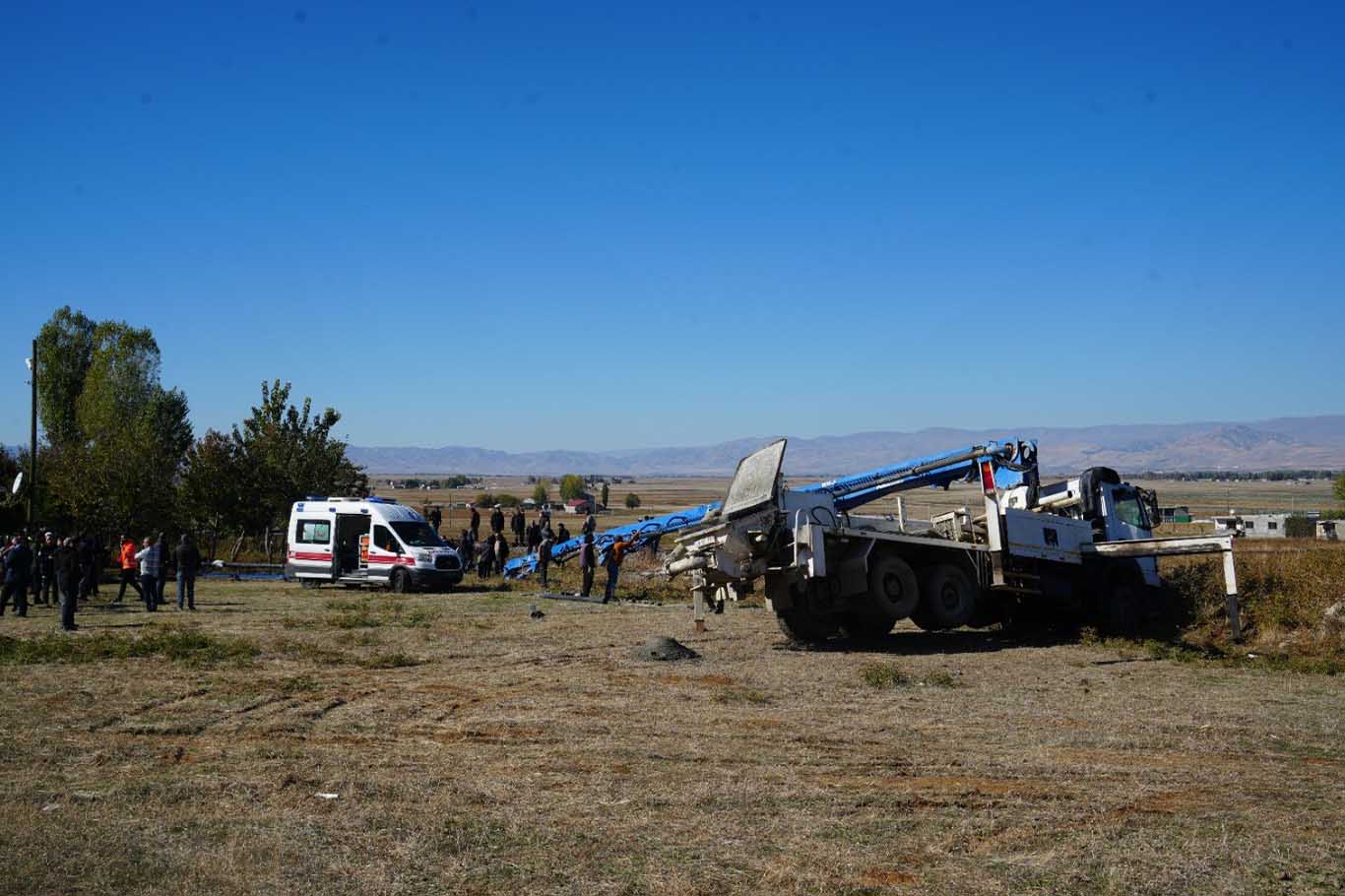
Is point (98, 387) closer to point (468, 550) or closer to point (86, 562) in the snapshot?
point (468, 550)

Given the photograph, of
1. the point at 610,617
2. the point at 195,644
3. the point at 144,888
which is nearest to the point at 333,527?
the point at 610,617

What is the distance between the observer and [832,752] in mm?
10000

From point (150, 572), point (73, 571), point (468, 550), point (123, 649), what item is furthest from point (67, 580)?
point (468, 550)

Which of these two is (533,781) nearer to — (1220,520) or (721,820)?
(721,820)

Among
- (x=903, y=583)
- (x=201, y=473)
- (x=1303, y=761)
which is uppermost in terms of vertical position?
(x=201, y=473)

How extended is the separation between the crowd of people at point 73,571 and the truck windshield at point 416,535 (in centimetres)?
567

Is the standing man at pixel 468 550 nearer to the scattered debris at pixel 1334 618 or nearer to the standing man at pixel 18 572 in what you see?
the standing man at pixel 18 572

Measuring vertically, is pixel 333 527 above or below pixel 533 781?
above

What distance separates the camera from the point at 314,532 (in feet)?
98.6

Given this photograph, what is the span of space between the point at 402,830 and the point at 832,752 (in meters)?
3.94

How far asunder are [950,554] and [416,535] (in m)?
15.2

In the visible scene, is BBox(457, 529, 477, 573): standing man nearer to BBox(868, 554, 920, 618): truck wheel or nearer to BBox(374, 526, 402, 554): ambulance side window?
BBox(374, 526, 402, 554): ambulance side window

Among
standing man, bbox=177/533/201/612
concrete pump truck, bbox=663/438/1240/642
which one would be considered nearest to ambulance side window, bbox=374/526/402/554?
standing man, bbox=177/533/201/612

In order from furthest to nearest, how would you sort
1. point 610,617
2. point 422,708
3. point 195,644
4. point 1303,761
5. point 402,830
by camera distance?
point 610,617 → point 195,644 → point 422,708 → point 1303,761 → point 402,830
